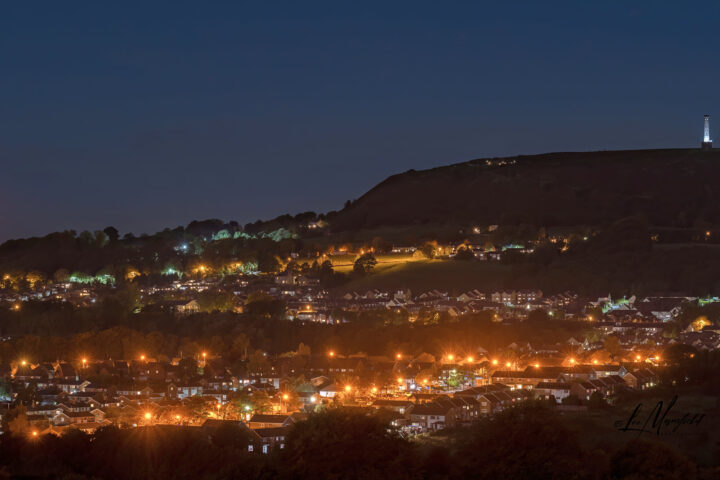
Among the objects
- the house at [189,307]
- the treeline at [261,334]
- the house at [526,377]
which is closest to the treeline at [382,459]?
the house at [526,377]

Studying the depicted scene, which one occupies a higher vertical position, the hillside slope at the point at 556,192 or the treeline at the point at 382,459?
the hillside slope at the point at 556,192

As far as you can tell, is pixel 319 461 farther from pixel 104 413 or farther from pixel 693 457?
pixel 104 413

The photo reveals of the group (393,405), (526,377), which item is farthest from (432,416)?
(526,377)

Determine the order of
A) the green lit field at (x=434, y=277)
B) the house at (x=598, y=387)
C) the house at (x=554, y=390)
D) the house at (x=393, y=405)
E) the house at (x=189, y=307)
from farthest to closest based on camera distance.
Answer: the green lit field at (x=434, y=277)
the house at (x=189, y=307)
the house at (x=554, y=390)
the house at (x=598, y=387)
the house at (x=393, y=405)

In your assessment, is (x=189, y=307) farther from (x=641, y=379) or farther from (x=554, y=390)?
(x=641, y=379)

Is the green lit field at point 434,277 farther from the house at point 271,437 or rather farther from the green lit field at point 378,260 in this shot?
the house at point 271,437

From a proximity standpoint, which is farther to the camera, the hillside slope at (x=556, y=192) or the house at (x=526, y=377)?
the hillside slope at (x=556, y=192)
